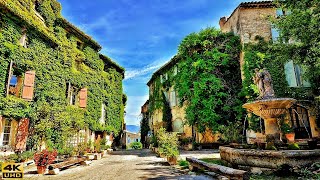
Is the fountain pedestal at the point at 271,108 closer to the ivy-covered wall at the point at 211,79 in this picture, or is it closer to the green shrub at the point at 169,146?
the green shrub at the point at 169,146

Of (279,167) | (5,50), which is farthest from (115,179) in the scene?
(5,50)

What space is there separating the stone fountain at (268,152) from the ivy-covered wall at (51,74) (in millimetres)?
10303

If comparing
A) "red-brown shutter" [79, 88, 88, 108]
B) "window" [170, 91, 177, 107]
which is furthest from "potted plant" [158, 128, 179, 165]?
"window" [170, 91, 177, 107]

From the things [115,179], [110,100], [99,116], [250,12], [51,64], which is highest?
[250,12]

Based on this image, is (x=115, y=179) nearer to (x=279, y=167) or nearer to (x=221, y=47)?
(x=279, y=167)

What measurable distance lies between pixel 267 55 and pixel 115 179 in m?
14.9

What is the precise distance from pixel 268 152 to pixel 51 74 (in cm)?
1485

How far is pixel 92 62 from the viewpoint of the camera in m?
21.5

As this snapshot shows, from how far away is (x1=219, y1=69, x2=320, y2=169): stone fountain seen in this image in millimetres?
6312

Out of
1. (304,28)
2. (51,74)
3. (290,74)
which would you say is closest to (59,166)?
(51,74)

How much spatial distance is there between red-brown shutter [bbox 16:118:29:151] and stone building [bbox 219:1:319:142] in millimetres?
15844

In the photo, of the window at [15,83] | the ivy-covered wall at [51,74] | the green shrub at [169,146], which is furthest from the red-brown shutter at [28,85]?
the green shrub at [169,146]

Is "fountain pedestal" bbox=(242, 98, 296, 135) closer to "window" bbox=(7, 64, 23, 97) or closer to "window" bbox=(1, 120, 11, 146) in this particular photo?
"window" bbox=(1, 120, 11, 146)

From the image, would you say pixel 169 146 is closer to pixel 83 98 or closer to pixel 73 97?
pixel 83 98
